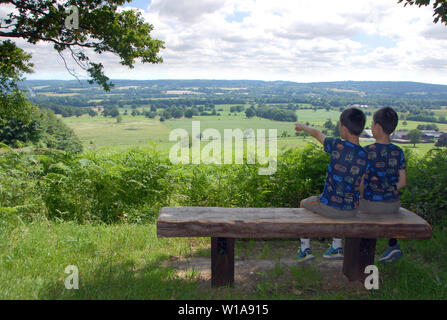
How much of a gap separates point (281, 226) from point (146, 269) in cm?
183

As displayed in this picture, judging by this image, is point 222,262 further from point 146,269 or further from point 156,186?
point 156,186

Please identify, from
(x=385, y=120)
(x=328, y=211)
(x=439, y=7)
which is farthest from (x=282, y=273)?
(x=439, y=7)

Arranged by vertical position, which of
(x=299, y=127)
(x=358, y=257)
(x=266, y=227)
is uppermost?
(x=299, y=127)

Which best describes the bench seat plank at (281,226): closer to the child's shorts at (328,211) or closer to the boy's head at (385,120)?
the child's shorts at (328,211)

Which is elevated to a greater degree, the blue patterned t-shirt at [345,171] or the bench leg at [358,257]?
the blue patterned t-shirt at [345,171]

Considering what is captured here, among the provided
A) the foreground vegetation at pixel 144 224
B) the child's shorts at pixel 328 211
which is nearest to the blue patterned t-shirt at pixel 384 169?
the child's shorts at pixel 328 211

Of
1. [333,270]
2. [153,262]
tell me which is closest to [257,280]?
[333,270]

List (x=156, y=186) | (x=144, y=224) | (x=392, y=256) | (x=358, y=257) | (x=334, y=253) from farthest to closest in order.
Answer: (x=156, y=186) < (x=144, y=224) < (x=334, y=253) < (x=392, y=256) < (x=358, y=257)

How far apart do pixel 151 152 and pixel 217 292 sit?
4331mm

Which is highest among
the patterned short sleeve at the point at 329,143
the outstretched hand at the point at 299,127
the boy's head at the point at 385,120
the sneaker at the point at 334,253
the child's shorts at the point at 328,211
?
A: the boy's head at the point at 385,120

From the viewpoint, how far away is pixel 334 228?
11.7 ft

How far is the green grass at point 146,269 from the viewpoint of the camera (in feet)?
11.4

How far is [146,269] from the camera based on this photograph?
4082 millimetres
